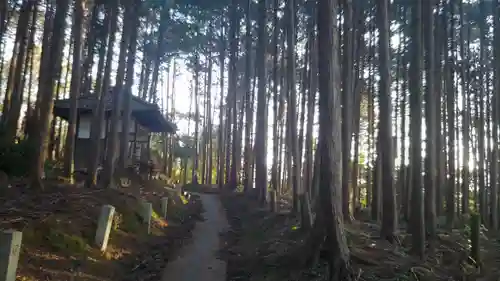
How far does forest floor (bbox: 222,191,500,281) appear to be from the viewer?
7.66 meters

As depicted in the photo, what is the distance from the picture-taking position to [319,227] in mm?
7809

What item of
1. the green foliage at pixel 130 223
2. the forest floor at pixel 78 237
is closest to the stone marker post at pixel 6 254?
the forest floor at pixel 78 237

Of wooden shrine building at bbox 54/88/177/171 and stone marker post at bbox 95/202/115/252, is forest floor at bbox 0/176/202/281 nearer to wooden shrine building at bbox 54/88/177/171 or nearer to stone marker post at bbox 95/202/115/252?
stone marker post at bbox 95/202/115/252

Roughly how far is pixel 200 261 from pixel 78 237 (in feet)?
9.51

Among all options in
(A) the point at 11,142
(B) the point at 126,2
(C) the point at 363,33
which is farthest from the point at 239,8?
(A) the point at 11,142

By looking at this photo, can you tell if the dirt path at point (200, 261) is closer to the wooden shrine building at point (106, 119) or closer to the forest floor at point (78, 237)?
the forest floor at point (78, 237)

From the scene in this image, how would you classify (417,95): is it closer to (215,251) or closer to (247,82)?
(215,251)

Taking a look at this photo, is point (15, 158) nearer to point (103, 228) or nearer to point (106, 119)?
point (103, 228)

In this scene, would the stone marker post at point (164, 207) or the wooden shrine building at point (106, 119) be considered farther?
the wooden shrine building at point (106, 119)

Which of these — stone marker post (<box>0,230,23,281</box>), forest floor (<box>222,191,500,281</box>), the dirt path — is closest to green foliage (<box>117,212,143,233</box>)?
the dirt path

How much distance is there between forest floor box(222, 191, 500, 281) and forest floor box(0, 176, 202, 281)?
1861 millimetres

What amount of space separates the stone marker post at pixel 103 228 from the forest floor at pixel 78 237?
0.14 m

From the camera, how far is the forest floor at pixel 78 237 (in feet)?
23.0

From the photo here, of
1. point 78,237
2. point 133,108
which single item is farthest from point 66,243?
point 133,108
